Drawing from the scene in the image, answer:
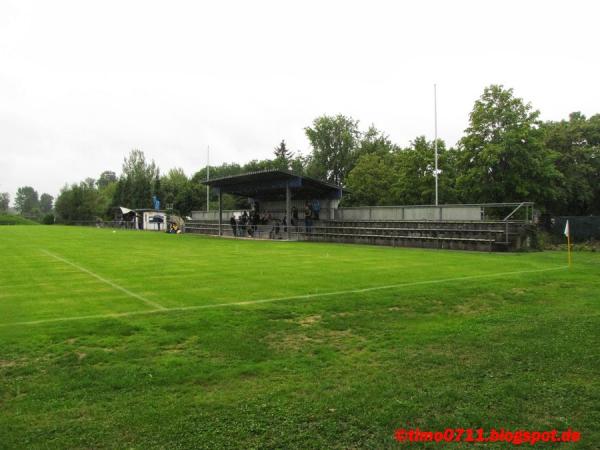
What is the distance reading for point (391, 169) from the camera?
59469 millimetres

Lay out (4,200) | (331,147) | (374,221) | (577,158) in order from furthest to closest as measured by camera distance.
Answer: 1. (4,200)
2. (331,147)
3. (577,158)
4. (374,221)

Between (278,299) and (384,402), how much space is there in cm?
497

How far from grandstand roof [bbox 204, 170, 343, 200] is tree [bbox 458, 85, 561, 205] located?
1059 centimetres

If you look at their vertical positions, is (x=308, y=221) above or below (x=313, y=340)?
above

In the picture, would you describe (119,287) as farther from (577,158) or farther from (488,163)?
(577,158)

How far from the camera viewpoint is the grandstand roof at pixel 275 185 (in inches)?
1372

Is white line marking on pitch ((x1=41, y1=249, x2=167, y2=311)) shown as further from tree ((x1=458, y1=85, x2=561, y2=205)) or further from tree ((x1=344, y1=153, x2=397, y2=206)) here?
tree ((x1=344, y1=153, x2=397, y2=206))

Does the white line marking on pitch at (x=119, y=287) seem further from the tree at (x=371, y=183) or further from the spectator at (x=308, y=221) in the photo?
the tree at (x=371, y=183)

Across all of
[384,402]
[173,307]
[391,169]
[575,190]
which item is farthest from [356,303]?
[391,169]

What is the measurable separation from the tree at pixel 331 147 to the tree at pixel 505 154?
148ft

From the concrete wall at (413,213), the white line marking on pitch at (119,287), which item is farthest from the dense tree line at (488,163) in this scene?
the white line marking on pitch at (119,287)

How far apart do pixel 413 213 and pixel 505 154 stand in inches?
394

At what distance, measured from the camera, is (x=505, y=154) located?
3544cm

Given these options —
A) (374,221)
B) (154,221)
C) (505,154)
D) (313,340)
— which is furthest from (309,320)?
(154,221)
